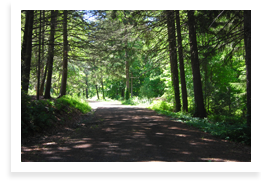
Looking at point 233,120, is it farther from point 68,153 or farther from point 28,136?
point 28,136

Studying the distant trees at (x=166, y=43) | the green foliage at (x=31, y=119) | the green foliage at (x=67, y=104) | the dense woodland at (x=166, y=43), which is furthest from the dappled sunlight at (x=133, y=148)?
the green foliage at (x=67, y=104)

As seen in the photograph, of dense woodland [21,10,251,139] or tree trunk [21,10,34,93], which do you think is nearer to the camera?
tree trunk [21,10,34,93]

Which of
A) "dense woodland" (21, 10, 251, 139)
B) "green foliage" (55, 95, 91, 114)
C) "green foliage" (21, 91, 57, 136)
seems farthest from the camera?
"green foliage" (55, 95, 91, 114)

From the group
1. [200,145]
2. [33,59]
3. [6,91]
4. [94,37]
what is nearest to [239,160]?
[200,145]

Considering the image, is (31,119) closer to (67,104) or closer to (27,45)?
(27,45)

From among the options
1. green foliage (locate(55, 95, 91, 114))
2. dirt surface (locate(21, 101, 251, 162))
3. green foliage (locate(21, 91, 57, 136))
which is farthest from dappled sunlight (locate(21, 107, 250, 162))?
green foliage (locate(55, 95, 91, 114))

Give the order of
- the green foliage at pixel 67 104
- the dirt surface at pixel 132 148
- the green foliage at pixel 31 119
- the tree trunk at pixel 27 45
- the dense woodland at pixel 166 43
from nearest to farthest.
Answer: the dirt surface at pixel 132 148 < the green foliage at pixel 31 119 < the tree trunk at pixel 27 45 < the dense woodland at pixel 166 43 < the green foliage at pixel 67 104

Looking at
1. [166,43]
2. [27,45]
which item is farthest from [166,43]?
[27,45]

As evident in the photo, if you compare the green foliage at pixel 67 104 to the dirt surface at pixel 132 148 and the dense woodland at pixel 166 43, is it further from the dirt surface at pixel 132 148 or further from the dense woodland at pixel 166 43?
the dirt surface at pixel 132 148

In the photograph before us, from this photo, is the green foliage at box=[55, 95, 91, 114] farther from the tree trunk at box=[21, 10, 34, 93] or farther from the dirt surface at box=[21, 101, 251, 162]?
the dirt surface at box=[21, 101, 251, 162]

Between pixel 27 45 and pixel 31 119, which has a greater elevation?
pixel 27 45
